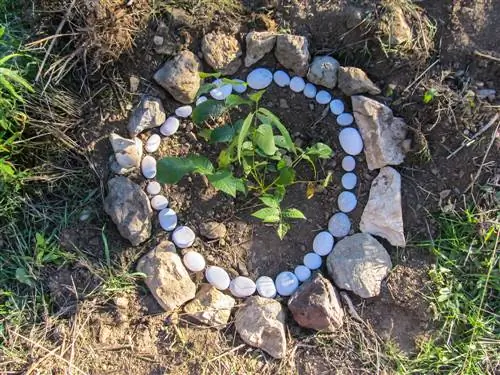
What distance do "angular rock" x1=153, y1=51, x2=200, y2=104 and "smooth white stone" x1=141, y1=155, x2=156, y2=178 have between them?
0.26 metres

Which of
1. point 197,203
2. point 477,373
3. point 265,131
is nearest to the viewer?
point 265,131

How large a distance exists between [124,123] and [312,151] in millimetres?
713

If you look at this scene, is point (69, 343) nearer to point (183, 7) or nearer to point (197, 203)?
point (197, 203)

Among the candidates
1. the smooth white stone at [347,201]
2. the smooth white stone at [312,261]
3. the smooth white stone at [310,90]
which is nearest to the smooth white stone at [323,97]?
the smooth white stone at [310,90]

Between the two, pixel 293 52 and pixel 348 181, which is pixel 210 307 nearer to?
pixel 348 181

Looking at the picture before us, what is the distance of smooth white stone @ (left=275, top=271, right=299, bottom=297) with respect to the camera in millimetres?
2123

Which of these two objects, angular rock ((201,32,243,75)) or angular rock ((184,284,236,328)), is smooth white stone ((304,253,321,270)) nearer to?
angular rock ((184,284,236,328))

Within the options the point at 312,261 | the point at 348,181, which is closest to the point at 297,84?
the point at 348,181

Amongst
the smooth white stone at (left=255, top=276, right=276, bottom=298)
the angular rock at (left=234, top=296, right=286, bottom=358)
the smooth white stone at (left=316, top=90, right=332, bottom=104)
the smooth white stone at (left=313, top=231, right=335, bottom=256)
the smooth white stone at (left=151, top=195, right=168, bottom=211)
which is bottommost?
the angular rock at (left=234, top=296, right=286, bottom=358)

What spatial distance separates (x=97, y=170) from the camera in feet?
7.07

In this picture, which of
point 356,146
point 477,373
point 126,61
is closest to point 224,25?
point 126,61

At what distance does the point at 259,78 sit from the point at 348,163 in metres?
0.47

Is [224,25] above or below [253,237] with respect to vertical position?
above

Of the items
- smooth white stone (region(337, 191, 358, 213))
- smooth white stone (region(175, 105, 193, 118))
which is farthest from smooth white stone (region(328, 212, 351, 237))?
smooth white stone (region(175, 105, 193, 118))
